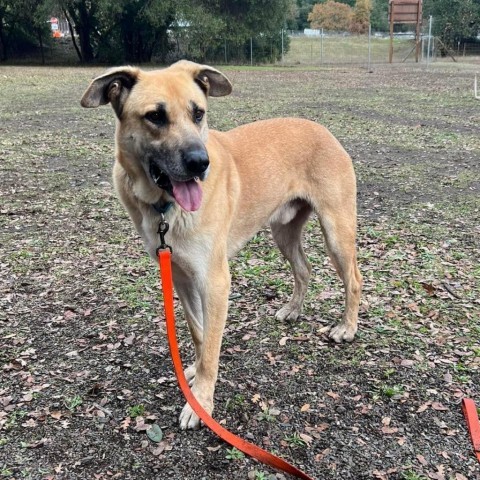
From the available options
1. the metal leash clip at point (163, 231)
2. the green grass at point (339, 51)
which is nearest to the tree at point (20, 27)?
the green grass at point (339, 51)

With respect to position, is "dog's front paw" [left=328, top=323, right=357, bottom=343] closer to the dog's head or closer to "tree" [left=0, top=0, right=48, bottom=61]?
the dog's head

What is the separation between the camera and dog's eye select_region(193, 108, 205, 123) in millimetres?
3362

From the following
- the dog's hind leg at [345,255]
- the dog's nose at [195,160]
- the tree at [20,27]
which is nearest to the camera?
the dog's nose at [195,160]

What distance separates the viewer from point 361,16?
251 ft

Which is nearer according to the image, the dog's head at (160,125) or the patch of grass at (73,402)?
the dog's head at (160,125)

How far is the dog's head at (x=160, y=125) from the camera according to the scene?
3.12 m

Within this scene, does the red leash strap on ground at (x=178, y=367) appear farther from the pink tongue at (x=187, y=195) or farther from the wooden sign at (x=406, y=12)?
the wooden sign at (x=406, y=12)

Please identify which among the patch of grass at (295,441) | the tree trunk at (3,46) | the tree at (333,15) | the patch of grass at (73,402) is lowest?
the patch of grass at (295,441)

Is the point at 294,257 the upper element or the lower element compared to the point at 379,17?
lower

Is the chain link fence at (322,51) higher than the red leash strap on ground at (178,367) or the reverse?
higher

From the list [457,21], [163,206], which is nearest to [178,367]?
[163,206]

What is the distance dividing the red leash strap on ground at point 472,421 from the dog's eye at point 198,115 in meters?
2.61

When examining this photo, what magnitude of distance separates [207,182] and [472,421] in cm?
234

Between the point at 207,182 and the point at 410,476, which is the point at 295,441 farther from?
the point at 207,182
